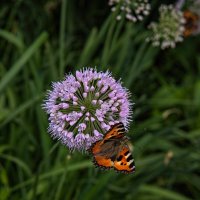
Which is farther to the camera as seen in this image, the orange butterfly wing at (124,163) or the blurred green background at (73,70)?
the blurred green background at (73,70)

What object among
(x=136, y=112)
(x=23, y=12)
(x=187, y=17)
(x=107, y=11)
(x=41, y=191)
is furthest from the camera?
(x=107, y=11)

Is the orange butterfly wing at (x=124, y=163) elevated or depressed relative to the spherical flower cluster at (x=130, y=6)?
depressed

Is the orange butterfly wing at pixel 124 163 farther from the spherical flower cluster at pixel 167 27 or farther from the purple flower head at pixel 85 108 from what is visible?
the spherical flower cluster at pixel 167 27

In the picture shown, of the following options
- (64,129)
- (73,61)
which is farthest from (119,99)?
(73,61)

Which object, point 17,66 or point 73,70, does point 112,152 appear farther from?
point 73,70

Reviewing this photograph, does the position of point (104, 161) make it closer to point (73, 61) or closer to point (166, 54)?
point (73, 61)

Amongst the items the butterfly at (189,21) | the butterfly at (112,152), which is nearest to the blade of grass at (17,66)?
the butterfly at (189,21)
